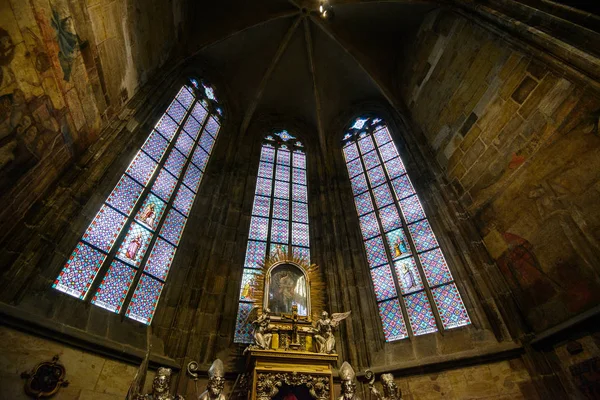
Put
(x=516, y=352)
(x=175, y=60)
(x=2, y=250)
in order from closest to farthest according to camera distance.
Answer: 1. (x=2, y=250)
2. (x=516, y=352)
3. (x=175, y=60)

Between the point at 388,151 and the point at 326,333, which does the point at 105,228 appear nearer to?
the point at 326,333

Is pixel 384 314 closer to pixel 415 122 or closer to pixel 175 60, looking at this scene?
pixel 415 122

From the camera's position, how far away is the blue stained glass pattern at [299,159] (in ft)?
37.6

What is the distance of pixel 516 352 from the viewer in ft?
18.9

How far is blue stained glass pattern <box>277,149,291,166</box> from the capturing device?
11312 millimetres

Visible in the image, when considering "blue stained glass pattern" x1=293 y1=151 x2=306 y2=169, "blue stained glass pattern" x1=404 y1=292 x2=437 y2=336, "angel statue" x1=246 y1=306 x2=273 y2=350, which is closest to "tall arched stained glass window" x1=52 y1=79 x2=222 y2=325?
"angel statue" x1=246 y1=306 x2=273 y2=350

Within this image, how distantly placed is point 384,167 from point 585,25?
5.56 m

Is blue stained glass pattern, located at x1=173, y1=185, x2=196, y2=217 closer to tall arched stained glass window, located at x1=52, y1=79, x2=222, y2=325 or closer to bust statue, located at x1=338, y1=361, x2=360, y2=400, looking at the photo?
tall arched stained glass window, located at x1=52, y1=79, x2=222, y2=325

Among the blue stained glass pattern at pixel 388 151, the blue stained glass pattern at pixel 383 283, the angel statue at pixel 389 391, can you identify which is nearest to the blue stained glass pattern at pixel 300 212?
the blue stained glass pattern at pixel 383 283

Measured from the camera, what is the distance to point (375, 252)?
8.53 meters

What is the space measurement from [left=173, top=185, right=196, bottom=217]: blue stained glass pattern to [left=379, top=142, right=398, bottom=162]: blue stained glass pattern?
235 inches

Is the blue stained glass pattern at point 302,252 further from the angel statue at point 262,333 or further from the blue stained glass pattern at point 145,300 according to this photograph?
the blue stained glass pattern at point 145,300

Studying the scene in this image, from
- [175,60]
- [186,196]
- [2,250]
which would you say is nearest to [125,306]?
[2,250]

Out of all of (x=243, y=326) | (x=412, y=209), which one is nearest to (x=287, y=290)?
(x=243, y=326)
